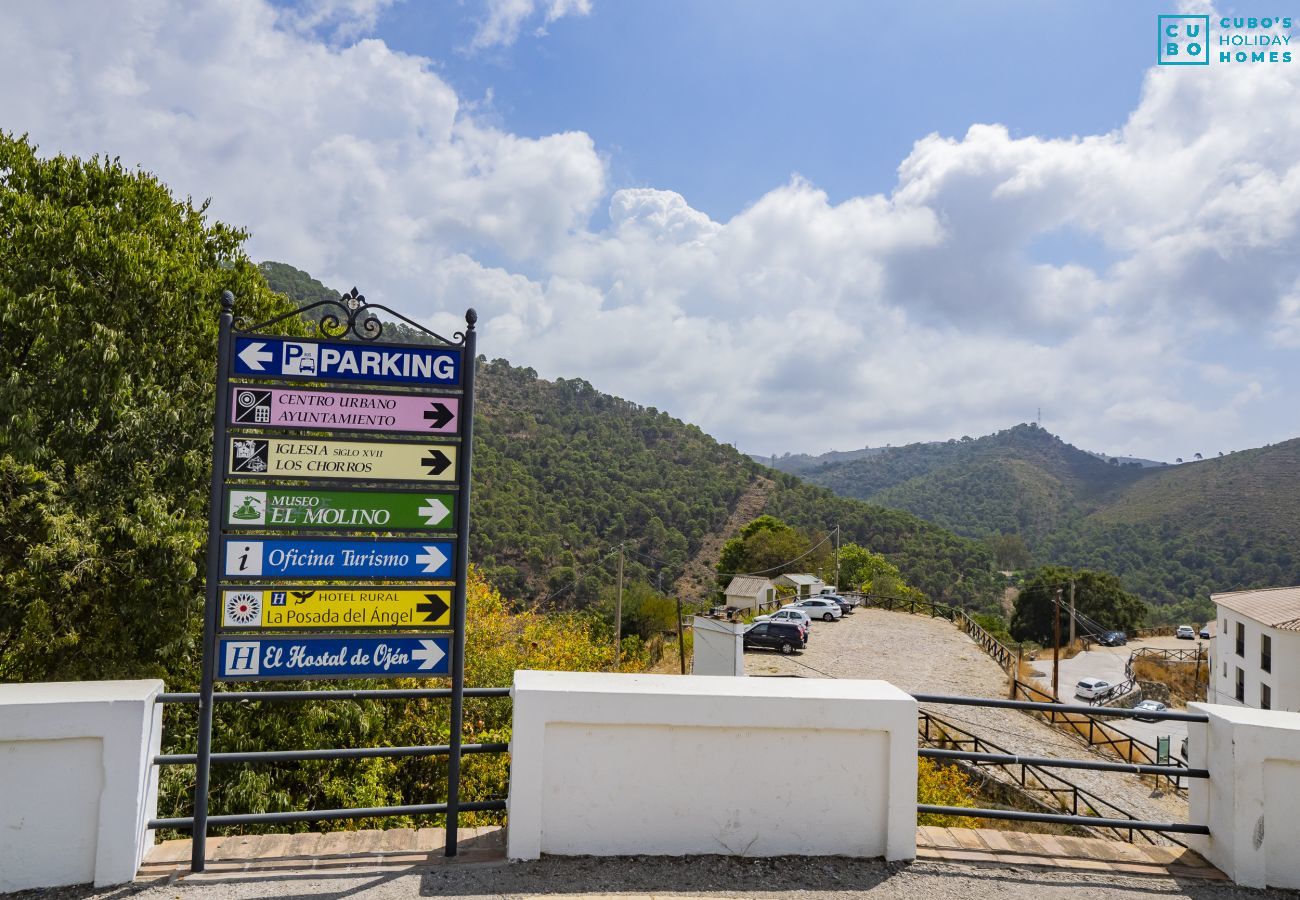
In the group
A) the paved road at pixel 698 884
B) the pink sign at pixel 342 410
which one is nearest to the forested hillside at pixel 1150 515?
the paved road at pixel 698 884

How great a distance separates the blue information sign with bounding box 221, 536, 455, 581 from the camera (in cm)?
411

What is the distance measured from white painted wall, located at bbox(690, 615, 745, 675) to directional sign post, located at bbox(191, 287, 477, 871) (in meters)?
15.6

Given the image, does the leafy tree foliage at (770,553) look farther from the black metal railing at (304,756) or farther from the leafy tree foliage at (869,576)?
the black metal railing at (304,756)

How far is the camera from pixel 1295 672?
94.4 ft

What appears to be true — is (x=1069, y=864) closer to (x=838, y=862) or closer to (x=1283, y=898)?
(x=1283, y=898)

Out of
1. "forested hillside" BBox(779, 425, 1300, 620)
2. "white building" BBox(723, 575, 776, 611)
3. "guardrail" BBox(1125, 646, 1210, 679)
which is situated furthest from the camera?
"forested hillside" BBox(779, 425, 1300, 620)

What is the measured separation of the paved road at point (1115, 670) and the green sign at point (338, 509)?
3251cm

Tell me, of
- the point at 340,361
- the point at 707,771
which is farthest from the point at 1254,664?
the point at 340,361

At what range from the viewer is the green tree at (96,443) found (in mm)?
9383

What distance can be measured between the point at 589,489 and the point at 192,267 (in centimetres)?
6457

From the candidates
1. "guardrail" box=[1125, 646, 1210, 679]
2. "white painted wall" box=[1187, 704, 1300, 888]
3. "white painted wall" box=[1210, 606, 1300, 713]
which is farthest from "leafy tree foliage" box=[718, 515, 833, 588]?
"white painted wall" box=[1187, 704, 1300, 888]

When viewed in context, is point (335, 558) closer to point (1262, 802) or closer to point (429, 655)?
point (429, 655)

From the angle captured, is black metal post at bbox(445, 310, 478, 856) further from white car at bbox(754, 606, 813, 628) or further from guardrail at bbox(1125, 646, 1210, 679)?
guardrail at bbox(1125, 646, 1210, 679)

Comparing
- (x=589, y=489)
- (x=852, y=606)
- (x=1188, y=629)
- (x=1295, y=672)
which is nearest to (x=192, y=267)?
(x=1295, y=672)
